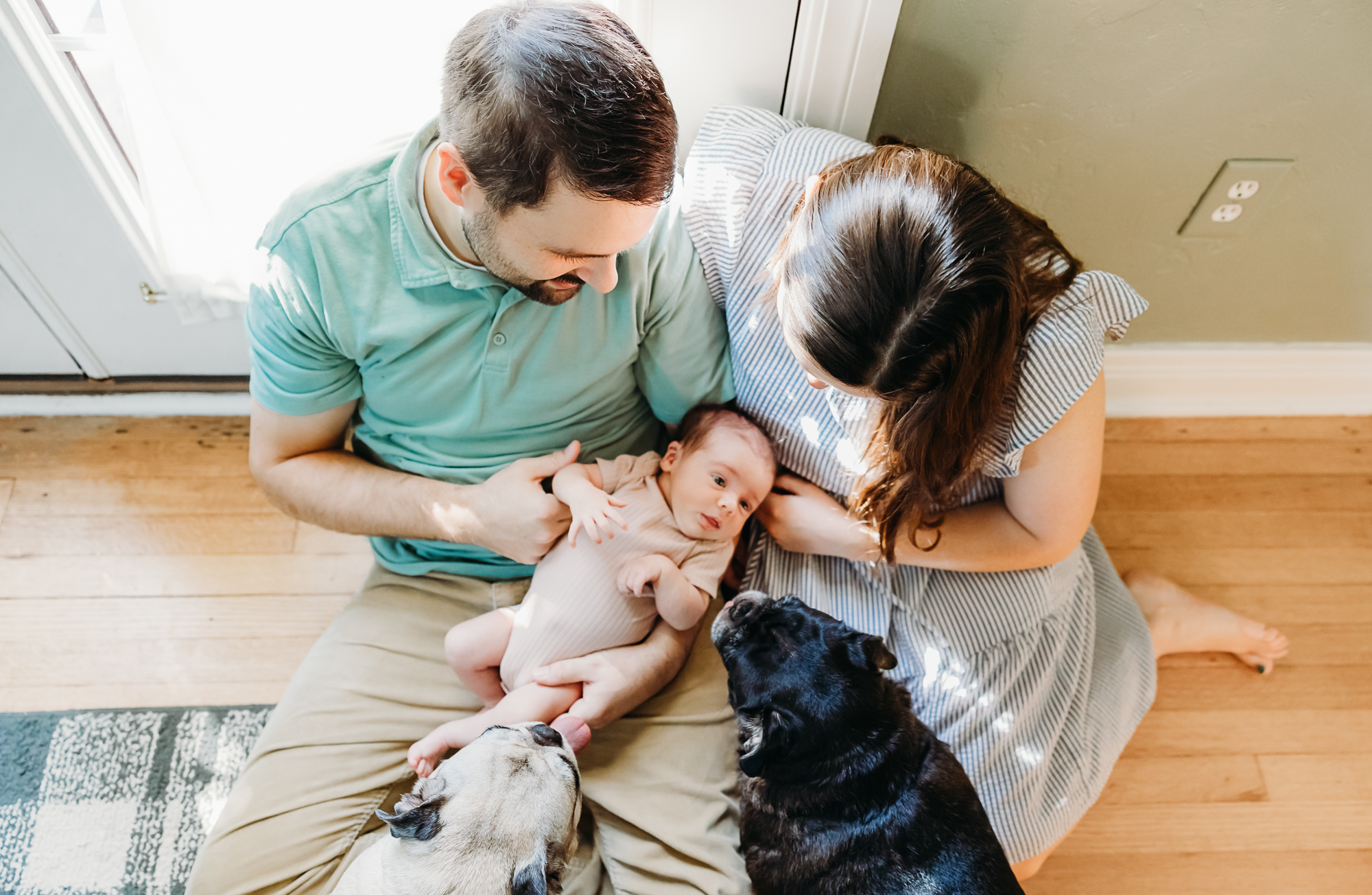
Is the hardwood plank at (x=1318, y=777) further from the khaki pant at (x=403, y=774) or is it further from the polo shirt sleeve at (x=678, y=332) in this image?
the polo shirt sleeve at (x=678, y=332)

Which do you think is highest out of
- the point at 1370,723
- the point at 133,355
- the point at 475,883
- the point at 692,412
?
the point at 692,412

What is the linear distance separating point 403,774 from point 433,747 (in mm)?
93

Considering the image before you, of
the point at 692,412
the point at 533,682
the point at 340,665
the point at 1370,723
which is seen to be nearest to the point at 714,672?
the point at 533,682

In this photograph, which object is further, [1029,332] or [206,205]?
[206,205]

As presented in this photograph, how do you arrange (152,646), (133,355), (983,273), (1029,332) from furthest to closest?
(133,355), (152,646), (1029,332), (983,273)

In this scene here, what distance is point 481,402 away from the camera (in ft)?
3.92

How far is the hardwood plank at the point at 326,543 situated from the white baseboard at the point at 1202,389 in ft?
1.12

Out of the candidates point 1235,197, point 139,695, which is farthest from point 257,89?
point 1235,197

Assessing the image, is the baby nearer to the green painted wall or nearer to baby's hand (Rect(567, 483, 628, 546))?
baby's hand (Rect(567, 483, 628, 546))

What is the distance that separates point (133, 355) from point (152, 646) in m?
0.63

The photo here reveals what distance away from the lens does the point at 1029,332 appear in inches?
39.9

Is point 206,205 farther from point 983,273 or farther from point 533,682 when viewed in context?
point 983,273

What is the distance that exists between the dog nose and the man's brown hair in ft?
2.23

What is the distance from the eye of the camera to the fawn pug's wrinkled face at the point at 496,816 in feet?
3.15
